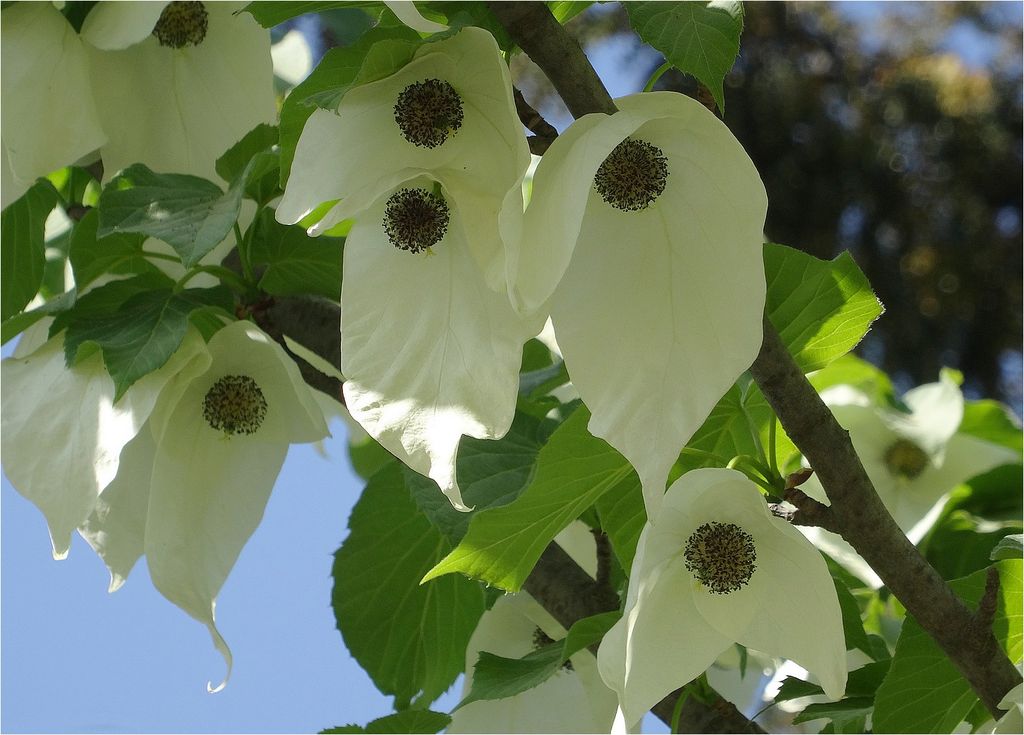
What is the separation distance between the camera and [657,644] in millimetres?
447

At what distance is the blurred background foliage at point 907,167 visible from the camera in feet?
12.0

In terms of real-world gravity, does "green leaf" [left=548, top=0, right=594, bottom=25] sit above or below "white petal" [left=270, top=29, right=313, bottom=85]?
above

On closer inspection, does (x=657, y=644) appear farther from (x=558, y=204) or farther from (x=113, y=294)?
(x=113, y=294)

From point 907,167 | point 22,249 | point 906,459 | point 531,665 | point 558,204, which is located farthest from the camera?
point 907,167

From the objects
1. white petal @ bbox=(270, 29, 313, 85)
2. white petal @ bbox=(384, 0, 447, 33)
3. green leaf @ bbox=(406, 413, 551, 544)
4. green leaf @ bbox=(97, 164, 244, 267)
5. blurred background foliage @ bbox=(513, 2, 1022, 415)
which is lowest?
blurred background foliage @ bbox=(513, 2, 1022, 415)

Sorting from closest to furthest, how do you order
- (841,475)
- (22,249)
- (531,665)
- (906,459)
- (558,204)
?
(558,204) → (841,475) → (531,665) → (22,249) → (906,459)

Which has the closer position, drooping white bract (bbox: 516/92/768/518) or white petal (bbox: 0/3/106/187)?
drooping white bract (bbox: 516/92/768/518)

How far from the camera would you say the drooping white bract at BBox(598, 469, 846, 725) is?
1.46ft

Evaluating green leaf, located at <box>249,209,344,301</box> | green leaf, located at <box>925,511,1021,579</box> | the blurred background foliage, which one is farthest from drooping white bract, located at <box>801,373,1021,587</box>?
the blurred background foliage

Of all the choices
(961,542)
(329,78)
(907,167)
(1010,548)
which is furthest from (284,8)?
(907,167)

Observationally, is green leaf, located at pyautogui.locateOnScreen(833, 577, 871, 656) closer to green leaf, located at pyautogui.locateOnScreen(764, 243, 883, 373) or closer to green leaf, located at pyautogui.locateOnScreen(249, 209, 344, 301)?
green leaf, located at pyautogui.locateOnScreen(764, 243, 883, 373)

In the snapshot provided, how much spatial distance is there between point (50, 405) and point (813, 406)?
13.5 inches

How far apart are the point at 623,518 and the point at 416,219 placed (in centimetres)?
19

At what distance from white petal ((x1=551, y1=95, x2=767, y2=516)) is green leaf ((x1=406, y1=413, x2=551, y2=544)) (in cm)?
14
